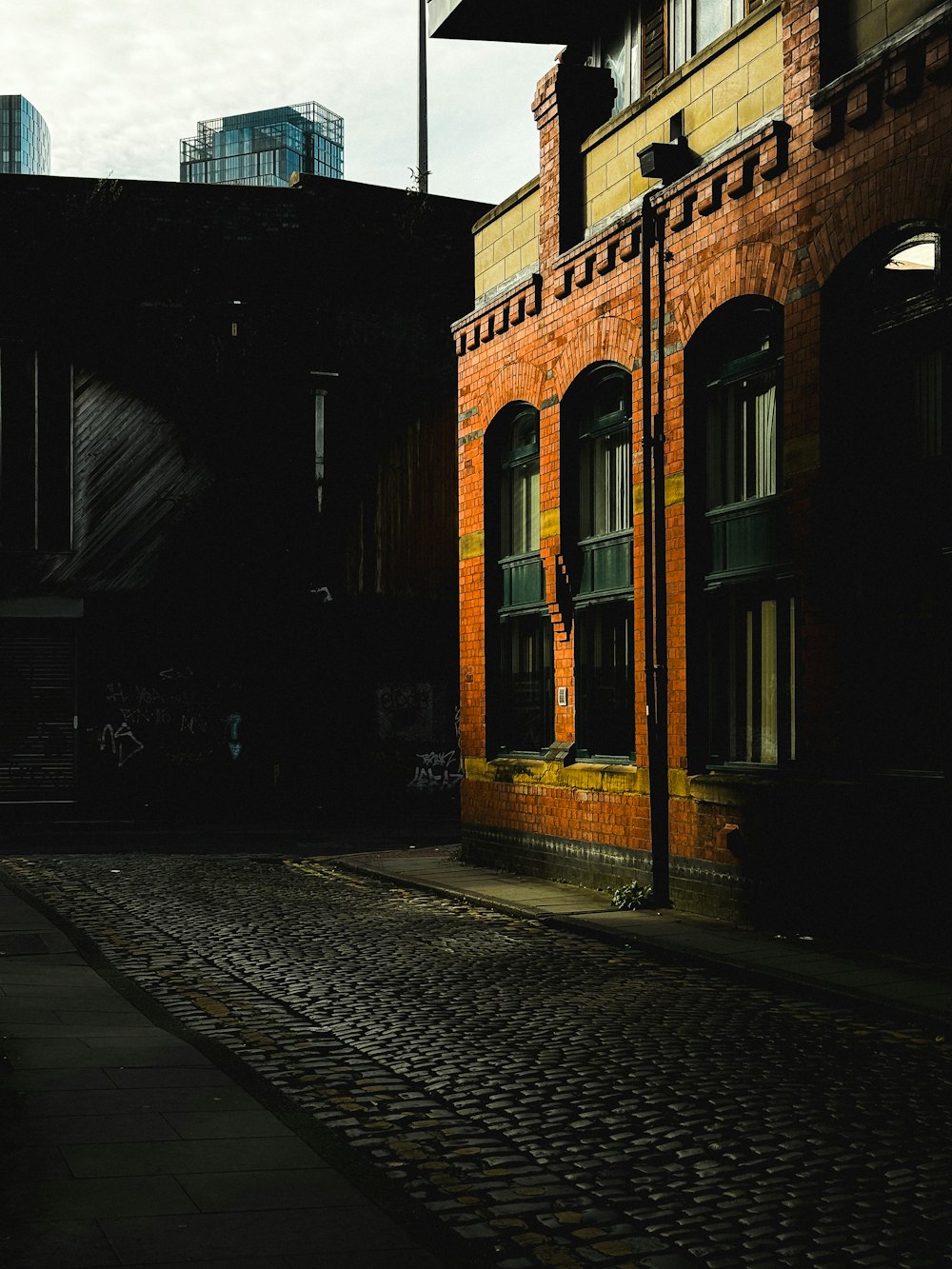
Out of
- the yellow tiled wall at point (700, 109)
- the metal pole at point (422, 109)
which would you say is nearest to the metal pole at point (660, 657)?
the yellow tiled wall at point (700, 109)

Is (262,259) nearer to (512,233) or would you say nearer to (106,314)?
(106,314)

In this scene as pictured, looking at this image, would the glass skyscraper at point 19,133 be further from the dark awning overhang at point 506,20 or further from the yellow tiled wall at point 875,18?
the yellow tiled wall at point 875,18

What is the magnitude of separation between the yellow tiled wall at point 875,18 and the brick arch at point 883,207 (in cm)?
114

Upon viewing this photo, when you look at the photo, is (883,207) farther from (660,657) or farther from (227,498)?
(227,498)

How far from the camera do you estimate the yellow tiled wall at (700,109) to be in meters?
13.2

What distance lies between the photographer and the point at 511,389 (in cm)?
1808

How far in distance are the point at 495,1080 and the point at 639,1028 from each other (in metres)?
1.57

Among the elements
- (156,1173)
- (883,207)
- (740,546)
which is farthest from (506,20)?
(156,1173)

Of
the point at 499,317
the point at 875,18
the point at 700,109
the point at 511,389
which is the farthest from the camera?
the point at 499,317

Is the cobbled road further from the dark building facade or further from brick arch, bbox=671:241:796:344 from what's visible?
the dark building facade

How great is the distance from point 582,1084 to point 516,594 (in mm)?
11155

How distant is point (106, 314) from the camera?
87.2ft

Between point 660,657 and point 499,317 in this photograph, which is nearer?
point 660,657

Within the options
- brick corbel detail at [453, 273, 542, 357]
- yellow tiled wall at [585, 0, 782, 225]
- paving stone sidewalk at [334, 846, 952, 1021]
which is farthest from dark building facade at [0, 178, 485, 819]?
yellow tiled wall at [585, 0, 782, 225]
